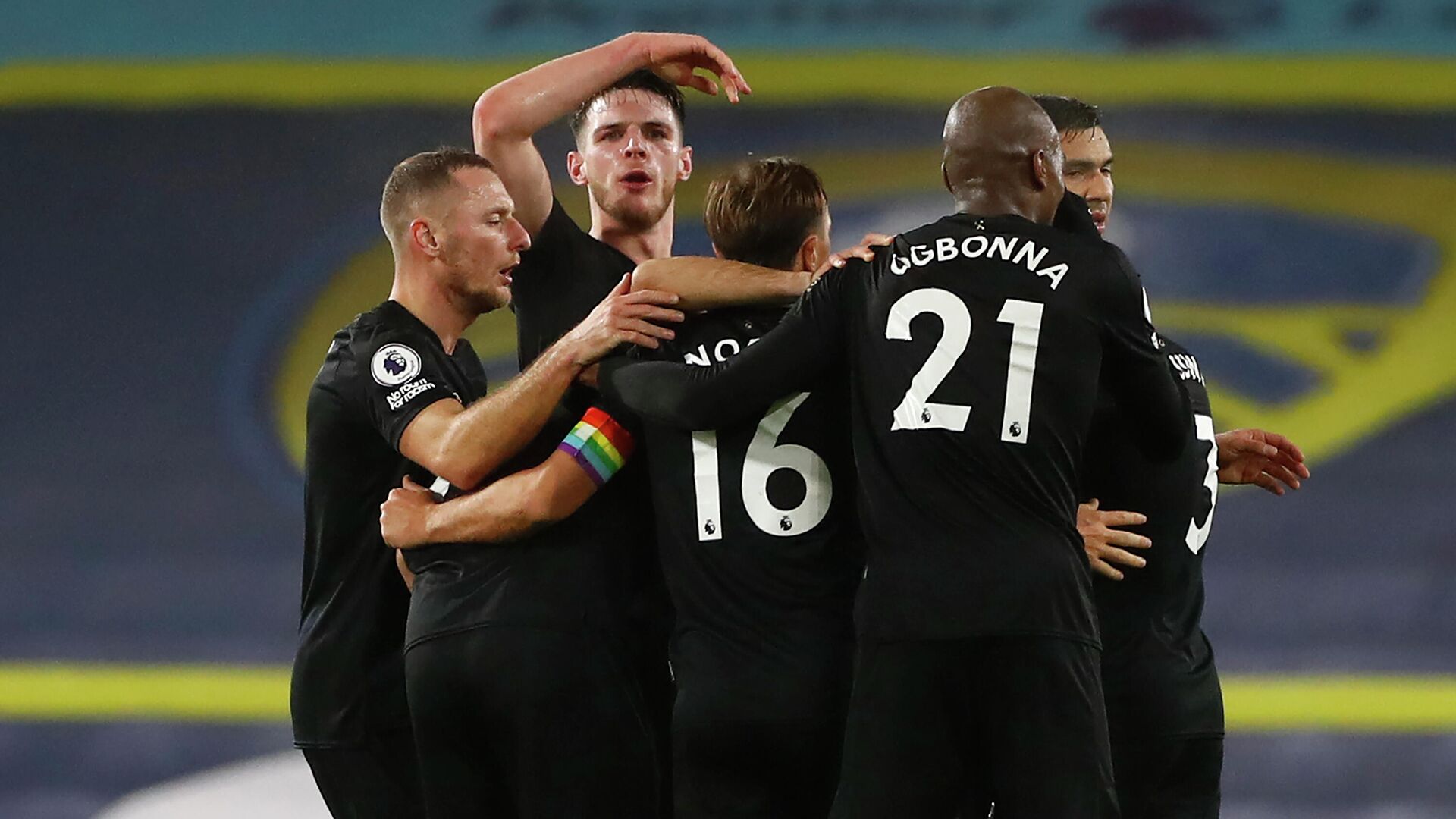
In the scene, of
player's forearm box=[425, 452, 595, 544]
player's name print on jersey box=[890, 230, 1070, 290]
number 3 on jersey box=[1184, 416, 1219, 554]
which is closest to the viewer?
player's name print on jersey box=[890, 230, 1070, 290]

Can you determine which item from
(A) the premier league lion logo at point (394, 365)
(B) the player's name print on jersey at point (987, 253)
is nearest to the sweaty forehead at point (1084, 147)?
(B) the player's name print on jersey at point (987, 253)

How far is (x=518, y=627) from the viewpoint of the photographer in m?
3.45

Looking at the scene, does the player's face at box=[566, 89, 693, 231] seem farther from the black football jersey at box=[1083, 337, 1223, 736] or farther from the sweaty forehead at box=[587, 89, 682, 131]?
the black football jersey at box=[1083, 337, 1223, 736]

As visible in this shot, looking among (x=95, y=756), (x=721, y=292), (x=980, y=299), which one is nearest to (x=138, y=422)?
(x=95, y=756)

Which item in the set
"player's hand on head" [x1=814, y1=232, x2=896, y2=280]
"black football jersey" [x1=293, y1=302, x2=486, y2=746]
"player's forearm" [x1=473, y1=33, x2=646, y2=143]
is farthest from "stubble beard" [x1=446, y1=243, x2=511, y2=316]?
"player's hand on head" [x1=814, y1=232, x2=896, y2=280]

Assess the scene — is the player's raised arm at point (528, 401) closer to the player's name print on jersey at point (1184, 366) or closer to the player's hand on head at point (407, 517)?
the player's hand on head at point (407, 517)

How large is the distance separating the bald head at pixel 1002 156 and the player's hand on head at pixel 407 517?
1.31m

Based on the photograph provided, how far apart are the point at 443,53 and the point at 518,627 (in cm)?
447

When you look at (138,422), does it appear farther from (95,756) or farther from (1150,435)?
(1150,435)

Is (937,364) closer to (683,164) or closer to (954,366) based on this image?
(954,366)

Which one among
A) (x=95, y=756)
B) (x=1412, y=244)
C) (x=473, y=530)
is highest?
(x=1412, y=244)

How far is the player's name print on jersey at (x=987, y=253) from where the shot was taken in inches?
121

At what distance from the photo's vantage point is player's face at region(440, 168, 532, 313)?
3.89m

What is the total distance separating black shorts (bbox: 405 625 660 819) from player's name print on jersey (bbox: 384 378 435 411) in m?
0.51
